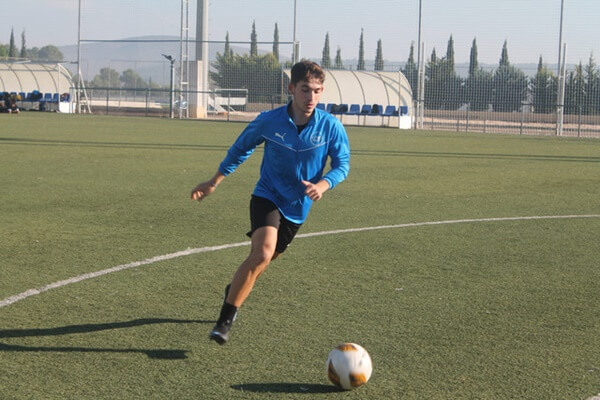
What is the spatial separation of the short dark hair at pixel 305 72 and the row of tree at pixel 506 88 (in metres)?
35.0

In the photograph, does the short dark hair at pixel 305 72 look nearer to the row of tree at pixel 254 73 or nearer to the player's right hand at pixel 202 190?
the player's right hand at pixel 202 190

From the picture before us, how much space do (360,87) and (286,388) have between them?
39.3 m

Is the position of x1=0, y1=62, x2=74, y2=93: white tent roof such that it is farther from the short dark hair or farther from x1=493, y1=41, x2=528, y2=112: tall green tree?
the short dark hair

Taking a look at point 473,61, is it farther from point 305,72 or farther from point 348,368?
point 348,368

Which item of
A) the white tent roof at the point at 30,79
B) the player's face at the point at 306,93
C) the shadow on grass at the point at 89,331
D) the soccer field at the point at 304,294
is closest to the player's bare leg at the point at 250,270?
the soccer field at the point at 304,294

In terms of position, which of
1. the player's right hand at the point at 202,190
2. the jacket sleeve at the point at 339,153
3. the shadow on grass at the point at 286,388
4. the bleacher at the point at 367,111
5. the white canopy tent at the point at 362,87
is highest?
the white canopy tent at the point at 362,87

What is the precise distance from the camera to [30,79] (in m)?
49.7

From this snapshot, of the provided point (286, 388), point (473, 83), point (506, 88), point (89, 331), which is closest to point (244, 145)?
point (89, 331)

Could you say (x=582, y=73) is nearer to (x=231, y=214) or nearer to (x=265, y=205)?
(x=231, y=214)

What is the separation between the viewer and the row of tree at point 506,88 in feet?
128

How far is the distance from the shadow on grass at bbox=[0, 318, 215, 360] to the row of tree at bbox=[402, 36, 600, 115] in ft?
116

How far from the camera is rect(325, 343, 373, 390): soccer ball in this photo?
4.12m

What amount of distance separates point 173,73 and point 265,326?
3948 cm

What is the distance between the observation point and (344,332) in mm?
5164
